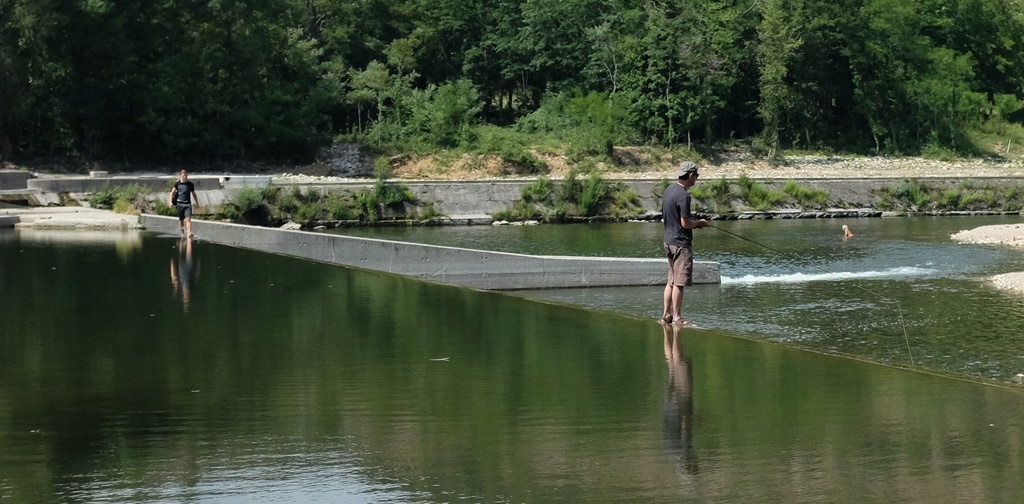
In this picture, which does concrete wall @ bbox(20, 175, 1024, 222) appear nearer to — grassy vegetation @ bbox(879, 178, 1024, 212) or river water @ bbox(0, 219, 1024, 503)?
grassy vegetation @ bbox(879, 178, 1024, 212)

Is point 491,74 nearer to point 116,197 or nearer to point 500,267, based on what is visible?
point 116,197

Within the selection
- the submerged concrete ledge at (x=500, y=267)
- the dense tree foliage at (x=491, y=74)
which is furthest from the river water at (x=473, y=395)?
the dense tree foliage at (x=491, y=74)

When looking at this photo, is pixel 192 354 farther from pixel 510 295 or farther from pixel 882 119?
pixel 882 119

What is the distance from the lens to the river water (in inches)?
316

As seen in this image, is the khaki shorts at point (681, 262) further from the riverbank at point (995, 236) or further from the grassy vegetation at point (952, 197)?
the grassy vegetation at point (952, 197)

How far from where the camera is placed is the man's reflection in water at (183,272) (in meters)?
16.5

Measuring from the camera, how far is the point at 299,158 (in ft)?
168

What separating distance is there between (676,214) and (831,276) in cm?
1002

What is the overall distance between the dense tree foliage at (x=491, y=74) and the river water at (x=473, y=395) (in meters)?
29.4

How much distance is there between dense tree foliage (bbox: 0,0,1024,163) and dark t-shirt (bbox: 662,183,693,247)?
3436cm

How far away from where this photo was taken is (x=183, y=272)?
18812 mm

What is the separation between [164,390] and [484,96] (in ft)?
171

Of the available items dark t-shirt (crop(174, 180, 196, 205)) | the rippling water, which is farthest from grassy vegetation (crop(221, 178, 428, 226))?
dark t-shirt (crop(174, 180, 196, 205))

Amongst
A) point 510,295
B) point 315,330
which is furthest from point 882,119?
point 315,330
